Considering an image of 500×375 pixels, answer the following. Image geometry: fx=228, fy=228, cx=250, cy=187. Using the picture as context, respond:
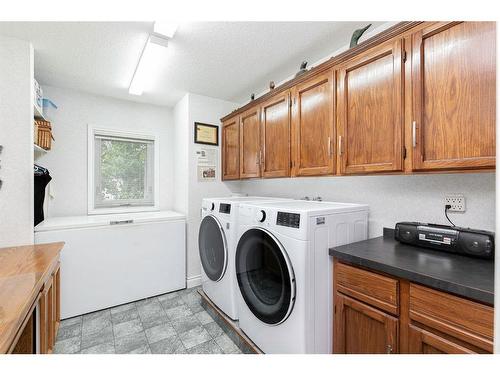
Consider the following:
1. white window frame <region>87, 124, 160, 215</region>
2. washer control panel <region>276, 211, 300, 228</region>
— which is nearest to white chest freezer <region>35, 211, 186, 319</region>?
white window frame <region>87, 124, 160, 215</region>

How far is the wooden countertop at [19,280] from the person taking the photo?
2.59ft

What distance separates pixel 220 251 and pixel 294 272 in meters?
0.92

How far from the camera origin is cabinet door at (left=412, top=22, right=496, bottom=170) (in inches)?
37.6

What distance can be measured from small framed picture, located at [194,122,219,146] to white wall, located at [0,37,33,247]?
1.47 metres

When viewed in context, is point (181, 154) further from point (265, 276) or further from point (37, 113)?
point (265, 276)

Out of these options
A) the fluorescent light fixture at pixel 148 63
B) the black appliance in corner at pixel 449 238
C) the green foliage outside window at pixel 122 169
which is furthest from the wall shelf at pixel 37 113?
the black appliance in corner at pixel 449 238

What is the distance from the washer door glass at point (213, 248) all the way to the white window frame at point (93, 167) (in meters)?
1.13

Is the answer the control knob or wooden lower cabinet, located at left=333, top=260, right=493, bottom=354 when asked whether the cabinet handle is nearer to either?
wooden lower cabinet, located at left=333, top=260, right=493, bottom=354

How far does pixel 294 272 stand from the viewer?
1.31m

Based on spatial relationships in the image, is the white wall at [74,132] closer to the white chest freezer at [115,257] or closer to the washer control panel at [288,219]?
the white chest freezer at [115,257]

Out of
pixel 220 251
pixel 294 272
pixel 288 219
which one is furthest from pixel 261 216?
pixel 220 251
